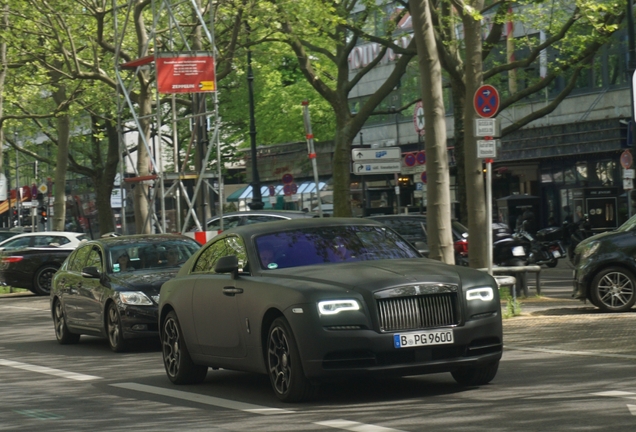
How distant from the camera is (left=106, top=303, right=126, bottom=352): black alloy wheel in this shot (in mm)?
16156

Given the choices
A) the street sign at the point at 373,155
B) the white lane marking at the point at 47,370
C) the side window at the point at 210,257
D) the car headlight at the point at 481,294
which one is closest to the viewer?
the car headlight at the point at 481,294

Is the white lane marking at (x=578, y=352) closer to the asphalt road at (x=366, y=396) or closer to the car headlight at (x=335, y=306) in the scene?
→ the asphalt road at (x=366, y=396)

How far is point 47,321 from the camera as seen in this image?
77.6 ft

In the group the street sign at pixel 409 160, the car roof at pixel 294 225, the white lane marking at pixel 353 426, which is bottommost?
the white lane marking at pixel 353 426

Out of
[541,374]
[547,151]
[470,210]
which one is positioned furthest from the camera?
[547,151]

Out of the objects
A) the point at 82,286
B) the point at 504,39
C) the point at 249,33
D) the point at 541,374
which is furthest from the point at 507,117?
the point at 541,374

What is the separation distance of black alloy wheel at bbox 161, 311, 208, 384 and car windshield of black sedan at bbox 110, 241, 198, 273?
15.7 ft

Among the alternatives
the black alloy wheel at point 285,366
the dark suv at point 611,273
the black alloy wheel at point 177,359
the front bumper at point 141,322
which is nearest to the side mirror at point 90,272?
the front bumper at point 141,322

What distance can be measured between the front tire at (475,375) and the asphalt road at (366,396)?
11cm

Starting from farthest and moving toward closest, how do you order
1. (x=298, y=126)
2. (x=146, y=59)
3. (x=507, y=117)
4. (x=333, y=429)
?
(x=298, y=126), (x=507, y=117), (x=146, y=59), (x=333, y=429)

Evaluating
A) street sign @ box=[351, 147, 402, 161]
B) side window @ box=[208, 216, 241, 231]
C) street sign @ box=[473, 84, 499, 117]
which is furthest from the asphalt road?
side window @ box=[208, 216, 241, 231]

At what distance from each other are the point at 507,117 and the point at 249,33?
19569 millimetres

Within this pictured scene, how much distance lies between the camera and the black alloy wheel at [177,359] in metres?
→ 12.0

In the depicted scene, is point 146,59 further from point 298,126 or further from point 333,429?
point 298,126
